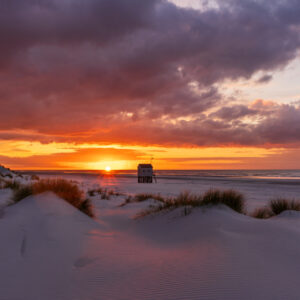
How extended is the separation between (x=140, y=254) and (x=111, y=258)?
1.65ft

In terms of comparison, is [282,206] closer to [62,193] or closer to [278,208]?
[278,208]

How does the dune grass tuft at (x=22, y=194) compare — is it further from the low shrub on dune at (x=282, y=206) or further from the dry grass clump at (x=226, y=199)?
the low shrub on dune at (x=282, y=206)

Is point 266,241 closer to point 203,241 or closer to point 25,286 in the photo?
point 203,241

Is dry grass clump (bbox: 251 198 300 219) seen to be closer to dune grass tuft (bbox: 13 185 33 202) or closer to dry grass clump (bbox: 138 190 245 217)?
dry grass clump (bbox: 138 190 245 217)

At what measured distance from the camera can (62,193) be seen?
8094 millimetres

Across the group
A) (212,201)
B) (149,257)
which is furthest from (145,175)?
(149,257)

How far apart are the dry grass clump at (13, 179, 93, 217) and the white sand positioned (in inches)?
45.5

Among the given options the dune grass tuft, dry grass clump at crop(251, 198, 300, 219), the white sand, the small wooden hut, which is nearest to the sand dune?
the white sand

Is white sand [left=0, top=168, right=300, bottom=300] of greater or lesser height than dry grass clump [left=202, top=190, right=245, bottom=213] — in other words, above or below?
below

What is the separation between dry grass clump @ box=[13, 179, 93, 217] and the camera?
313 inches

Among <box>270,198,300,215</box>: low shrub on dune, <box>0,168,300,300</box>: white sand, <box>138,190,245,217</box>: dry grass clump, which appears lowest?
<box>0,168,300,300</box>: white sand

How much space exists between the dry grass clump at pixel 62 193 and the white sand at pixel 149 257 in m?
1.16

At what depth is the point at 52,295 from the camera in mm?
3109

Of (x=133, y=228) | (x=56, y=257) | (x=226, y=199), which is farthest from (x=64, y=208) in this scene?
(x=226, y=199)
